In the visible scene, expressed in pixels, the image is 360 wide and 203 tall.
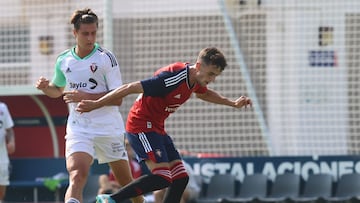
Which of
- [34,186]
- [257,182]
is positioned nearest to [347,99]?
[257,182]

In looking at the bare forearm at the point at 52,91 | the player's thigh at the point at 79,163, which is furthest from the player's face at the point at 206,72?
the bare forearm at the point at 52,91

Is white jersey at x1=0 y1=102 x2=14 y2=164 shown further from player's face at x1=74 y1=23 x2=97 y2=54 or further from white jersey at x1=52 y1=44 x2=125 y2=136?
player's face at x1=74 y1=23 x2=97 y2=54

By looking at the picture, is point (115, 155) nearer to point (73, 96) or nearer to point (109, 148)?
point (109, 148)

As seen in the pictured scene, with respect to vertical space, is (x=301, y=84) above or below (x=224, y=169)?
above

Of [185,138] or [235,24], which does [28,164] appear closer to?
[185,138]

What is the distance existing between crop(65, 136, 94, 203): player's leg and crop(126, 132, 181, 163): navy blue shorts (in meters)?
0.51

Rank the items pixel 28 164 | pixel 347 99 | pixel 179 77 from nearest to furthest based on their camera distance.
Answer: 1. pixel 179 77
2. pixel 347 99
3. pixel 28 164

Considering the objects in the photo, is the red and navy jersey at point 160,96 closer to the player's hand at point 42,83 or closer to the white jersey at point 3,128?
the player's hand at point 42,83

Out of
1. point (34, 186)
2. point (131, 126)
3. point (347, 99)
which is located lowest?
point (34, 186)

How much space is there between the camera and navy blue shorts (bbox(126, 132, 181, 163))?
9.28 meters

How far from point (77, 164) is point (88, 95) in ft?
2.16

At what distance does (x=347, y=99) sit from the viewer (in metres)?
16.0

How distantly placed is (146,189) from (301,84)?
7446mm

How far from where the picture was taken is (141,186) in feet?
29.6
